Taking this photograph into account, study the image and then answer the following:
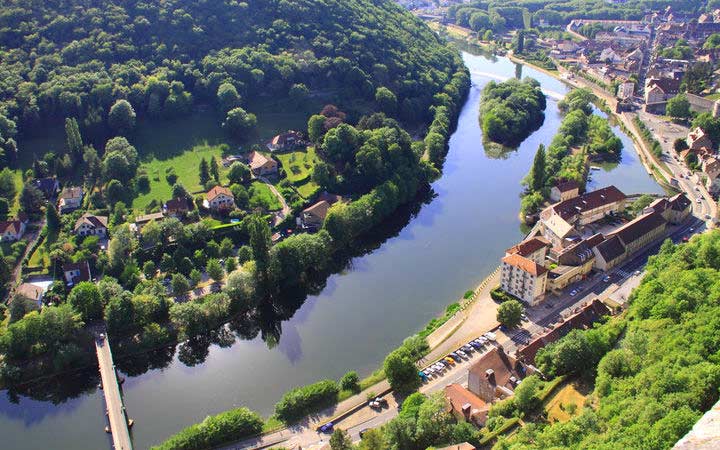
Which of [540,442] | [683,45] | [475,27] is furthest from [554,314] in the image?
[475,27]

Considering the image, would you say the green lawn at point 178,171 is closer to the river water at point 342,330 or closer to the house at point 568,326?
the river water at point 342,330

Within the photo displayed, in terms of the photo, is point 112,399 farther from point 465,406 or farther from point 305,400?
point 465,406

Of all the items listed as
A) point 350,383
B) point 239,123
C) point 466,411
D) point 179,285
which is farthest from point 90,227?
point 466,411

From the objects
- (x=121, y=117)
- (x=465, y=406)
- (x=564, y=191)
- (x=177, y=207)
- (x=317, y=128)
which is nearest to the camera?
(x=465, y=406)

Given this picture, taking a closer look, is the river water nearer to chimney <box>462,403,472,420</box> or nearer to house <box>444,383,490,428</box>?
house <box>444,383,490,428</box>

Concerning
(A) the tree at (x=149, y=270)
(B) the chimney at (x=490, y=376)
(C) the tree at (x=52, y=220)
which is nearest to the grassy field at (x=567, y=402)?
(B) the chimney at (x=490, y=376)

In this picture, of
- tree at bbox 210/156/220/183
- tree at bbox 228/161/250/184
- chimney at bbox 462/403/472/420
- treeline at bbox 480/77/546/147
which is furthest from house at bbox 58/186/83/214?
treeline at bbox 480/77/546/147
